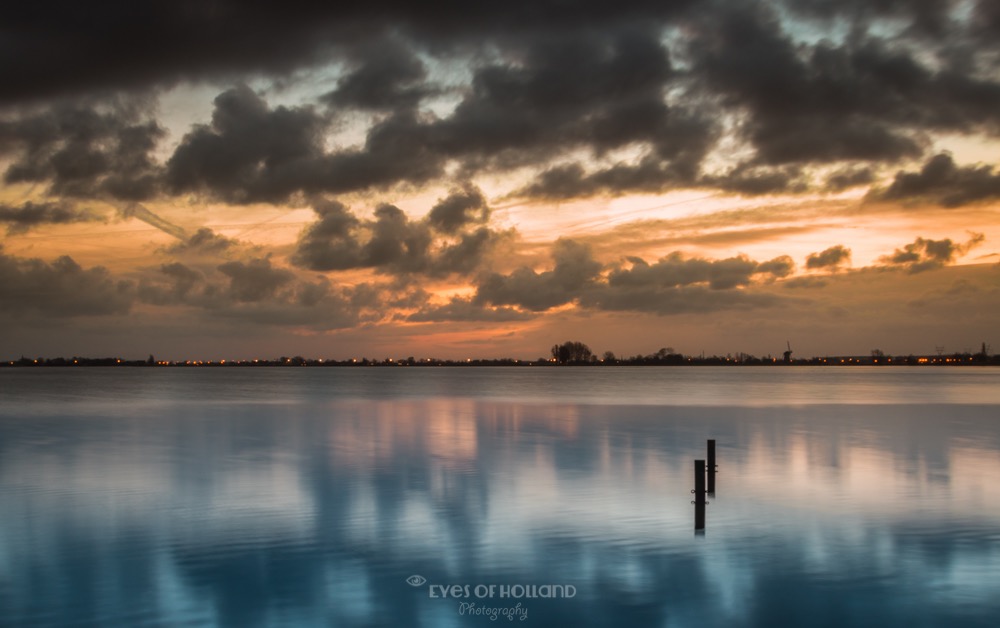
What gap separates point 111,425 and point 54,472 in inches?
1059

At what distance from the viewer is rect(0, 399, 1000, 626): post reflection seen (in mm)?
14992

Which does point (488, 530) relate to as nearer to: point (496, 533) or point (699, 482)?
point (496, 533)

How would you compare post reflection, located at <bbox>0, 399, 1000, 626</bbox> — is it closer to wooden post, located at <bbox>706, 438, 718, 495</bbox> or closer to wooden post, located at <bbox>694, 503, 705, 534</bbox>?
wooden post, located at <bbox>694, 503, 705, 534</bbox>

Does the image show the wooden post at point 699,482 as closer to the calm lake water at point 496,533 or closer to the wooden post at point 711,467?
the calm lake water at point 496,533

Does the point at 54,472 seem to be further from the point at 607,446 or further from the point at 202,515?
the point at 607,446

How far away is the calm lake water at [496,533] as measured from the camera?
14.8m

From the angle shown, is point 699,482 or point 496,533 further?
point 699,482

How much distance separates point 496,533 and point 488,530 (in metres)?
0.44

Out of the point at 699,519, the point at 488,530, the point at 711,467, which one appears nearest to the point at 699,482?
the point at 699,519

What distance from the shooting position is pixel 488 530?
21.3 meters

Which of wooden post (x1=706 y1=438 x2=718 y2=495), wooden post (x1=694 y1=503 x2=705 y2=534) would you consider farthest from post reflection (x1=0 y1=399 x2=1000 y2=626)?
wooden post (x1=706 y1=438 x2=718 y2=495)

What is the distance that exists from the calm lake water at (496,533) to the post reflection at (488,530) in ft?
A: 0.26

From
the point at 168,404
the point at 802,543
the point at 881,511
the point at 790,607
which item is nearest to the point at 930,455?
the point at 881,511

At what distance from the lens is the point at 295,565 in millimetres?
17562
